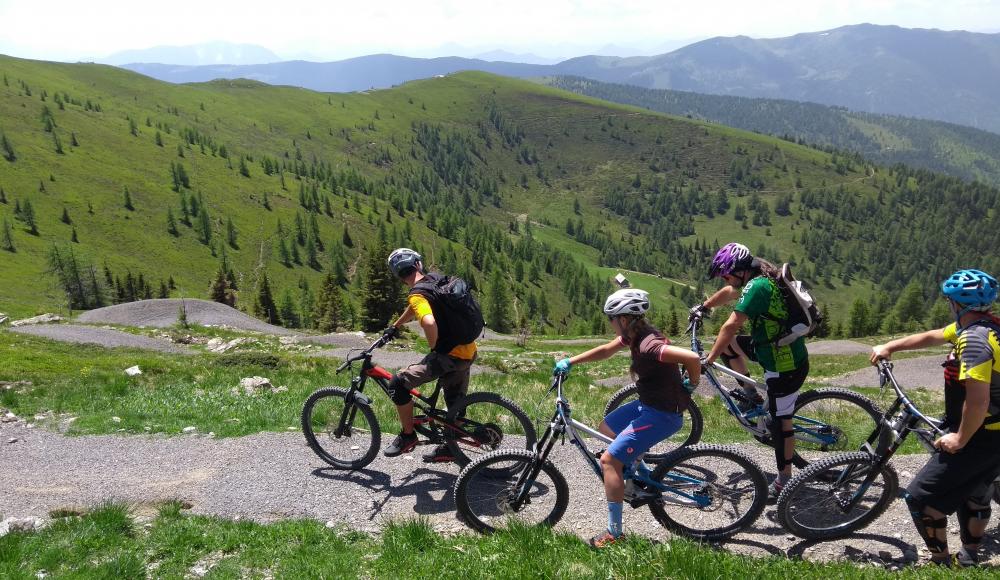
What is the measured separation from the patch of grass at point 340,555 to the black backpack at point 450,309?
2.88 metres

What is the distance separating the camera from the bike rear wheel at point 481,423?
9.66 meters

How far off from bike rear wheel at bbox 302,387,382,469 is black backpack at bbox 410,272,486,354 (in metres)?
2.34

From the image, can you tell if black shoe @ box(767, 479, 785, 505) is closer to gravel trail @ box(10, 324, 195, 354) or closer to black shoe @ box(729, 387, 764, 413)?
black shoe @ box(729, 387, 764, 413)

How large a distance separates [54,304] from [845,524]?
127117 mm

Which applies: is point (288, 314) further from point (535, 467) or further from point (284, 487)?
point (535, 467)

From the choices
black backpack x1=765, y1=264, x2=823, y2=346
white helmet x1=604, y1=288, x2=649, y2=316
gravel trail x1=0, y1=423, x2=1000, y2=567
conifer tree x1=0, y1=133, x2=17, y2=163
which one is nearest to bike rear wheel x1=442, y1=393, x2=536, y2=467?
gravel trail x1=0, y1=423, x2=1000, y2=567

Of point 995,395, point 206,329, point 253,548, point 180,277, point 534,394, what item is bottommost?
point 180,277

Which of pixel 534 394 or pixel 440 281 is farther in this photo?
pixel 534 394

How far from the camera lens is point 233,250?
174500 millimetres

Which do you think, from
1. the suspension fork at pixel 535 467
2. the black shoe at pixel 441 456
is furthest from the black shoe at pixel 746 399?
the black shoe at pixel 441 456

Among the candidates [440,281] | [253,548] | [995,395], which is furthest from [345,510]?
[995,395]

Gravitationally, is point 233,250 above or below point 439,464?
below

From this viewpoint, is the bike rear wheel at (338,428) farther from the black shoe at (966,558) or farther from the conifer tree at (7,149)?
the conifer tree at (7,149)

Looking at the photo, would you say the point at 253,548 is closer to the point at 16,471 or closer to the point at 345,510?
the point at 345,510
